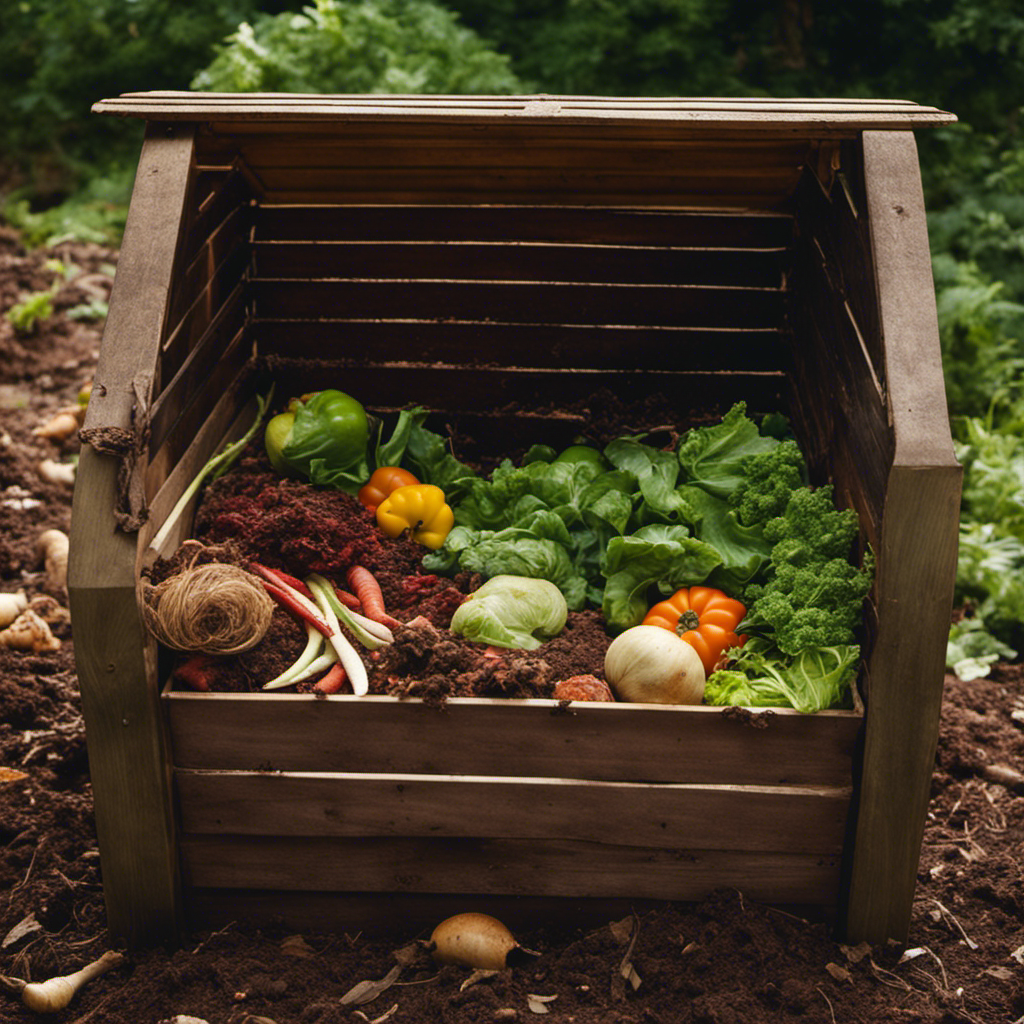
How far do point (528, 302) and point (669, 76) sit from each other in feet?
15.6

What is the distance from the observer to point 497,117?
256 centimetres

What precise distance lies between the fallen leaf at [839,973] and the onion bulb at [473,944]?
2.42ft

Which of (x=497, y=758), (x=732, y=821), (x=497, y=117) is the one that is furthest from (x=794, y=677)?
(x=497, y=117)

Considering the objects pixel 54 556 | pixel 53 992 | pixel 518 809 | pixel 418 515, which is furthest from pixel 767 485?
pixel 54 556

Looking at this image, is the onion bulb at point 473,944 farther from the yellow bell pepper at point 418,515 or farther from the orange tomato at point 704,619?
the yellow bell pepper at point 418,515

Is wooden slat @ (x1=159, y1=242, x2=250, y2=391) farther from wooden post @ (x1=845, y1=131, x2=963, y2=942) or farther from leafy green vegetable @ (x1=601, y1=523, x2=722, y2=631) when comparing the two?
wooden post @ (x1=845, y1=131, x2=963, y2=942)

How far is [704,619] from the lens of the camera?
2.81 meters

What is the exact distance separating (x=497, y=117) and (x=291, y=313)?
1389mm

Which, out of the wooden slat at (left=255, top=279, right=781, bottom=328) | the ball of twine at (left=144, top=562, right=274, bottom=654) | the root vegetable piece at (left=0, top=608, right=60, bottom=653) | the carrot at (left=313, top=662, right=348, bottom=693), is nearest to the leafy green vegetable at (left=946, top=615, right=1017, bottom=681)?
the wooden slat at (left=255, top=279, right=781, bottom=328)

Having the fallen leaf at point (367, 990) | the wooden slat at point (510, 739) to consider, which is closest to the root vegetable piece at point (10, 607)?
the wooden slat at point (510, 739)

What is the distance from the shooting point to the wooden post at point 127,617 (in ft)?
7.49

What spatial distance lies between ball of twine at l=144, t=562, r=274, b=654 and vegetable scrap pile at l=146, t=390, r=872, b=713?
0.08 feet

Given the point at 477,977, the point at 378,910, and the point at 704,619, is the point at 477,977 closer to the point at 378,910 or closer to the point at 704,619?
the point at 378,910

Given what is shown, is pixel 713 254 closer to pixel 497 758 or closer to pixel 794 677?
pixel 794 677
